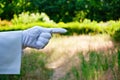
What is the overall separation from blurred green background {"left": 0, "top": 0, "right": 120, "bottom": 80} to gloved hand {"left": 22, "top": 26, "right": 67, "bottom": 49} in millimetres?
1358

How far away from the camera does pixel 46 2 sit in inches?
976

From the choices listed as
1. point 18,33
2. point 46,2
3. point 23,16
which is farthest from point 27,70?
point 46,2

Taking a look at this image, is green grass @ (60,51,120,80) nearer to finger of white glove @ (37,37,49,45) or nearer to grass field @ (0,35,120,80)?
grass field @ (0,35,120,80)

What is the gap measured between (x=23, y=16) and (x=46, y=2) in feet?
Result: 19.3

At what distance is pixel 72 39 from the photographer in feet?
38.0

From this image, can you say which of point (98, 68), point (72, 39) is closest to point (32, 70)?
point (98, 68)

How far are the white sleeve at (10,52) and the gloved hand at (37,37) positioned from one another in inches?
Answer: 1.4

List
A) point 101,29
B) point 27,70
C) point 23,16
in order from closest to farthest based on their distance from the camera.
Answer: point 27,70, point 101,29, point 23,16

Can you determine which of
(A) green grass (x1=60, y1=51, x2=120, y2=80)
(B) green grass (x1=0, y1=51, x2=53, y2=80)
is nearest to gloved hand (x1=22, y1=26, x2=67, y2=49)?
(A) green grass (x1=60, y1=51, x2=120, y2=80)

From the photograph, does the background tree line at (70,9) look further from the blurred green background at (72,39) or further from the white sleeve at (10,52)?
the white sleeve at (10,52)

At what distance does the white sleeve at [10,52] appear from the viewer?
2.49m

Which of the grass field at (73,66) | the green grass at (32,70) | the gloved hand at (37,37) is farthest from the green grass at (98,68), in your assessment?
the gloved hand at (37,37)

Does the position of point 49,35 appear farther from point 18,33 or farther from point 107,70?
point 107,70

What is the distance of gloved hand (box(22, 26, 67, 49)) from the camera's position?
2496 mm
